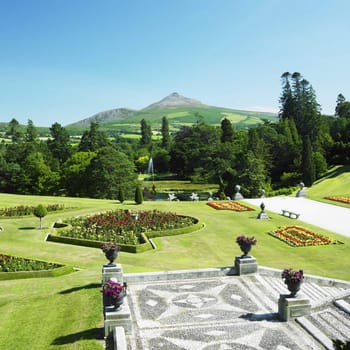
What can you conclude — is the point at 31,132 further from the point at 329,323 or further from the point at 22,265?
the point at 329,323

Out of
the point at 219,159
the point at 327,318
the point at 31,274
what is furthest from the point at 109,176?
the point at 327,318

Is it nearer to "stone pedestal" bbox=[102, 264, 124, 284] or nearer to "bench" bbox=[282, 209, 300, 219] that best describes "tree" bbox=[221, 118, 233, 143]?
"bench" bbox=[282, 209, 300, 219]

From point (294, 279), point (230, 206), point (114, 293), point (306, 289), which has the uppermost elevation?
point (114, 293)

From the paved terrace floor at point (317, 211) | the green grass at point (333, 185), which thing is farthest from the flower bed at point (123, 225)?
the green grass at point (333, 185)

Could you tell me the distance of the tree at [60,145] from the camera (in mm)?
99688

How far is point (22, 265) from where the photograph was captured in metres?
20.4

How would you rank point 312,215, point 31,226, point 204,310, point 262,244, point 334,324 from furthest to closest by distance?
point 312,215 → point 31,226 → point 262,244 → point 204,310 → point 334,324

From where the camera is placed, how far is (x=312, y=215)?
3609 cm

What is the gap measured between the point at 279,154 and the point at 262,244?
5468 cm

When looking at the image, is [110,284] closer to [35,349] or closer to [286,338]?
[35,349]

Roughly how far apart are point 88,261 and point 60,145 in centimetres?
8167

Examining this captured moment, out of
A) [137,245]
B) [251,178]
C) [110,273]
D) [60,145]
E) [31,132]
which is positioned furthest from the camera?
[31,132]

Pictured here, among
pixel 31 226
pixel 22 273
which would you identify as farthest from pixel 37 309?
pixel 31 226

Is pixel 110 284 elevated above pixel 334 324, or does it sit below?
above
